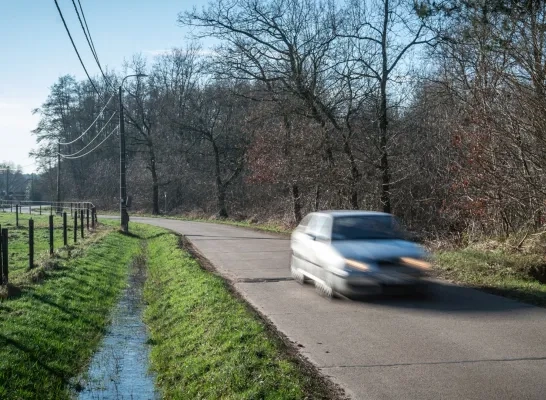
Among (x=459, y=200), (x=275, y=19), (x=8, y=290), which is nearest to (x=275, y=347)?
(x=8, y=290)

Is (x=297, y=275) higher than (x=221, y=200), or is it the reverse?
(x=221, y=200)

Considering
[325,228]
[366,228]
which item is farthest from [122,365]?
[366,228]

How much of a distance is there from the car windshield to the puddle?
13.6 ft

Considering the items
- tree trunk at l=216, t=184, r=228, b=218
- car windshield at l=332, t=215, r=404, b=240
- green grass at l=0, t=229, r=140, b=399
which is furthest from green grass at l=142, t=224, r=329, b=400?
tree trunk at l=216, t=184, r=228, b=218

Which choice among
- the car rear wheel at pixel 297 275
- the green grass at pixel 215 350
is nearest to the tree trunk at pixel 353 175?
the car rear wheel at pixel 297 275

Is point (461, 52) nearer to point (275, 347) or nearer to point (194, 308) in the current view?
point (194, 308)

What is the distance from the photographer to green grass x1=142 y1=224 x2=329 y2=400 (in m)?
6.64

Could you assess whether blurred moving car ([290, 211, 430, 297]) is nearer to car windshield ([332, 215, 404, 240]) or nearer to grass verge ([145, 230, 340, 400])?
car windshield ([332, 215, 404, 240])

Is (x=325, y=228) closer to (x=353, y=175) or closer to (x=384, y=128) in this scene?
(x=384, y=128)

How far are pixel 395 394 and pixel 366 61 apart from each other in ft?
65.5

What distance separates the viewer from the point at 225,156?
5069 centimetres

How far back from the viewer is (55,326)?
10.2 meters

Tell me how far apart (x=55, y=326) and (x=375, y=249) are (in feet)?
18.4

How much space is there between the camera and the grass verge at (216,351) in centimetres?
662
